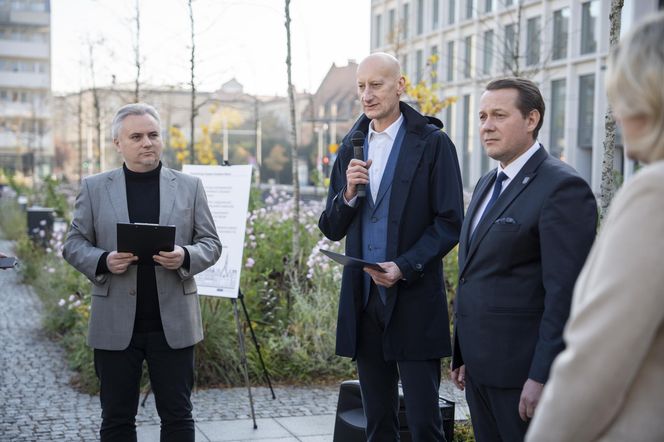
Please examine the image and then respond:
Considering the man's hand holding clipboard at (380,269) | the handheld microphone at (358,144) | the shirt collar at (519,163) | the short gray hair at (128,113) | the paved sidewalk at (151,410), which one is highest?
the short gray hair at (128,113)

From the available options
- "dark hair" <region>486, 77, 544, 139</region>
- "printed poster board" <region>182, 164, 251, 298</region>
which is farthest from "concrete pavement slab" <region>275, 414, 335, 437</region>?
"dark hair" <region>486, 77, 544, 139</region>

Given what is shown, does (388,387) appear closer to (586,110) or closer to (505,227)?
(505,227)

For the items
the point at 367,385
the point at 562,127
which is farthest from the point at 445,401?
the point at 562,127

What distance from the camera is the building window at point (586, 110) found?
4116 cm

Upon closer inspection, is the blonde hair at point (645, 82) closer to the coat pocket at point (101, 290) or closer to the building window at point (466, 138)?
the coat pocket at point (101, 290)

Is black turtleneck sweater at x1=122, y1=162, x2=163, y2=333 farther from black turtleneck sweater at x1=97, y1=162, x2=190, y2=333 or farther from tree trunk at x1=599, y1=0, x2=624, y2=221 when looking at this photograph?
tree trunk at x1=599, y1=0, x2=624, y2=221

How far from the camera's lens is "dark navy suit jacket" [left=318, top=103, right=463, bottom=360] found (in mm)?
3787

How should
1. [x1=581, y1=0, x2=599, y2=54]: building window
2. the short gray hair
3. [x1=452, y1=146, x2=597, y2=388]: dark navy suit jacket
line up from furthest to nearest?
1. [x1=581, y1=0, x2=599, y2=54]: building window
2. the short gray hair
3. [x1=452, y1=146, x2=597, y2=388]: dark navy suit jacket

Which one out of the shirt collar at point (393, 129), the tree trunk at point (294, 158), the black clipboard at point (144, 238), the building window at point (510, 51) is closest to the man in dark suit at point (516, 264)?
the shirt collar at point (393, 129)

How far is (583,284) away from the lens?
173 cm

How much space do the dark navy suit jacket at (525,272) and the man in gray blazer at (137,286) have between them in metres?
1.58

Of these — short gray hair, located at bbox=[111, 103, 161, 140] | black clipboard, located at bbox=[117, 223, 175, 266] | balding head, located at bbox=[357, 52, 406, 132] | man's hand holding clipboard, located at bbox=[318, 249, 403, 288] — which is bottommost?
man's hand holding clipboard, located at bbox=[318, 249, 403, 288]

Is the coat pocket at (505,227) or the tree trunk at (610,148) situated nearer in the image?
the coat pocket at (505,227)

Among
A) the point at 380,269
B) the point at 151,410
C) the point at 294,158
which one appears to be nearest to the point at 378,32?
the point at 294,158
